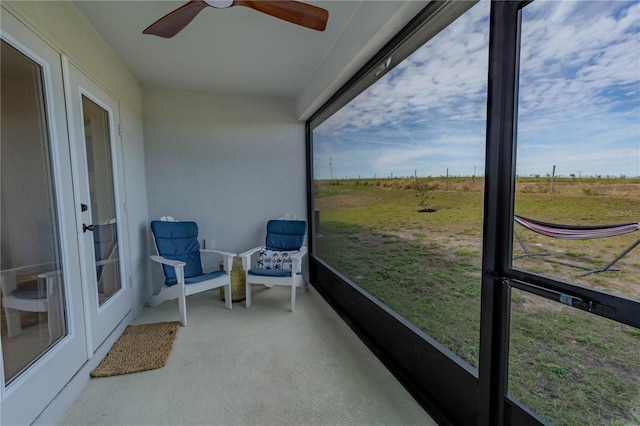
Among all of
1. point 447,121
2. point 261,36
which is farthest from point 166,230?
point 447,121

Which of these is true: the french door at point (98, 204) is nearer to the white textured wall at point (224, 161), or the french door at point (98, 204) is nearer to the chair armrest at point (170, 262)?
the chair armrest at point (170, 262)

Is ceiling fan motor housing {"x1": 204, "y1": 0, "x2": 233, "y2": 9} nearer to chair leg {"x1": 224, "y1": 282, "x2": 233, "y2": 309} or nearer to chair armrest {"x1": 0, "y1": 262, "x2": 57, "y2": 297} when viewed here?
chair armrest {"x1": 0, "y1": 262, "x2": 57, "y2": 297}

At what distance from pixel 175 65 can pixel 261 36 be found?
1.09 meters

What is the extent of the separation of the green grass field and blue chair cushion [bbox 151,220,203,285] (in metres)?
2.31

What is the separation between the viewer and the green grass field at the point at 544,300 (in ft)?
2.89

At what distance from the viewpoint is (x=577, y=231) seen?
3.21ft

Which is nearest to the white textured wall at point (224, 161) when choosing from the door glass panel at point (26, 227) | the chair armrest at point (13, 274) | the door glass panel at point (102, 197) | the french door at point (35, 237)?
the door glass panel at point (102, 197)

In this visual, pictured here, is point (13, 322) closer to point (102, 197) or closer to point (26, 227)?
point (26, 227)

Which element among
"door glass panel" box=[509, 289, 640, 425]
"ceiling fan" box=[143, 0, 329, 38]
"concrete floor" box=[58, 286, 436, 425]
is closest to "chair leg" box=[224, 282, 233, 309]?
"concrete floor" box=[58, 286, 436, 425]

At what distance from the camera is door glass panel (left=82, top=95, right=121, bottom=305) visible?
211 centimetres

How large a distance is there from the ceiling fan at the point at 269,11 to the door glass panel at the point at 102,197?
3.15ft

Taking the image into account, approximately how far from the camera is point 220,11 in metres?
1.92

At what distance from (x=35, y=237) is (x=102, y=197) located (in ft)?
2.75

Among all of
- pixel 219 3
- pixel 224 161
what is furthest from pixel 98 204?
pixel 219 3
